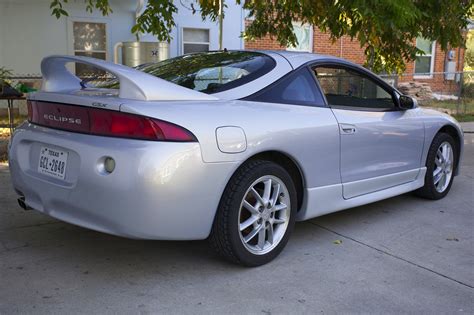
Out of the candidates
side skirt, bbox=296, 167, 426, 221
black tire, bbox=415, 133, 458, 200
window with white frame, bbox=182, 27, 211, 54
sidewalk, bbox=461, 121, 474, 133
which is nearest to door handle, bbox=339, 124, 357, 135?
side skirt, bbox=296, 167, 426, 221

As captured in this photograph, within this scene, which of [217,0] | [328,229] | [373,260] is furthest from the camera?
[217,0]

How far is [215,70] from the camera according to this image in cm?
400

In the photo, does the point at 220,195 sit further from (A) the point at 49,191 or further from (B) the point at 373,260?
(B) the point at 373,260

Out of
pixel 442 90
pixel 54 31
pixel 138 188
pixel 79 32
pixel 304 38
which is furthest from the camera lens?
pixel 442 90

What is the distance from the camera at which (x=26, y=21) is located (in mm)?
11516

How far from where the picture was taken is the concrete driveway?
3160 mm

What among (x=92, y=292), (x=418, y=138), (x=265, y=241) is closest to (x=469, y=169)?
(x=418, y=138)

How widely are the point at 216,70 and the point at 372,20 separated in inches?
84.6

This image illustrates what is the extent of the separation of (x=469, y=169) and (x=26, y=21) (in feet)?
31.4

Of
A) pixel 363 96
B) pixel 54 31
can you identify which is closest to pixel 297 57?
pixel 363 96

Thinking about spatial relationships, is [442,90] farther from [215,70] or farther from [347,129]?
[215,70]

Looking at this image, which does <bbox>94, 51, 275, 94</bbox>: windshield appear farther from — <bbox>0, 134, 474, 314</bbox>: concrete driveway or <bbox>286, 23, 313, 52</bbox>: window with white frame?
<bbox>286, 23, 313, 52</bbox>: window with white frame

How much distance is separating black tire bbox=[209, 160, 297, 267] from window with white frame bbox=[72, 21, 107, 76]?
30.9 feet

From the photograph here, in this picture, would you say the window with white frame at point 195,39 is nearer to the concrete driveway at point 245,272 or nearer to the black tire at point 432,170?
the black tire at point 432,170
